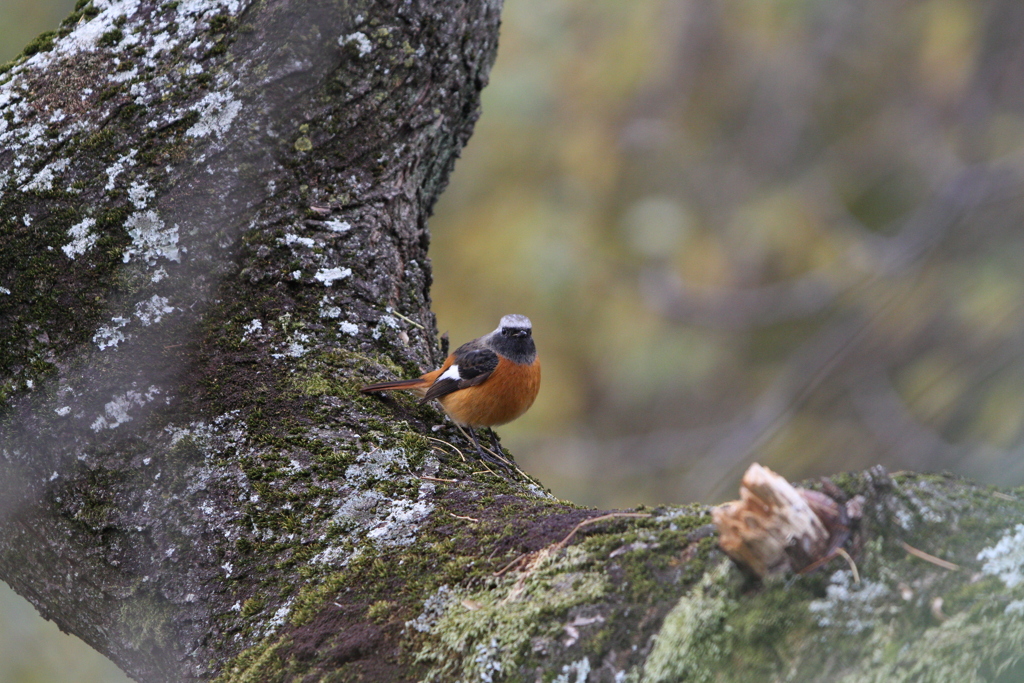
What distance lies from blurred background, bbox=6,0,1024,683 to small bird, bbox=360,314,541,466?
1.81 m

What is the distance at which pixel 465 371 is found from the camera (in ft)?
12.8

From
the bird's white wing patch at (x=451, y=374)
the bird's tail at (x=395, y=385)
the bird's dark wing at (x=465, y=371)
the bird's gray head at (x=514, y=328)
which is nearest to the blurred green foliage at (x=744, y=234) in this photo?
the bird's gray head at (x=514, y=328)

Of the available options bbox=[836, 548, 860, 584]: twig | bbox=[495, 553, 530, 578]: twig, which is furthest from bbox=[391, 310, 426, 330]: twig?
bbox=[836, 548, 860, 584]: twig

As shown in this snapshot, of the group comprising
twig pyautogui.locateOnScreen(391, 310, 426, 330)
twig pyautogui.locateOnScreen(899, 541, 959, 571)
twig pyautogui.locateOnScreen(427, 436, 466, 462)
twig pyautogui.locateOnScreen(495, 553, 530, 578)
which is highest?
twig pyautogui.locateOnScreen(391, 310, 426, 330)

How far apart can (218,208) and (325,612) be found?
165 cm

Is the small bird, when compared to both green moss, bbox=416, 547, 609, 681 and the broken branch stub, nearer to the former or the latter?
green moss, bbox=416, 547, 609, 681

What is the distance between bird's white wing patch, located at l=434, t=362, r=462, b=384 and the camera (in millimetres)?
3624

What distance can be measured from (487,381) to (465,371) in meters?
0.17

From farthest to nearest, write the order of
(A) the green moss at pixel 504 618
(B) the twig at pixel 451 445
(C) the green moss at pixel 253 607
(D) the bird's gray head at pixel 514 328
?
(D) the bird's gray head at pixel 514 328, (B) the twig at pixel 451 445, (C) the green moss at pixel 253 607, (A) the green moss at pixel 504 618

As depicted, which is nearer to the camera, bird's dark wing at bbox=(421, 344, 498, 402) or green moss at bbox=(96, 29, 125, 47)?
green moss at bbox=(96, 29, 125, 47)

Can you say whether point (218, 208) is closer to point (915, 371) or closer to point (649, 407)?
point (915, 371)

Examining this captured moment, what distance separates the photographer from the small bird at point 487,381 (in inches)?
136

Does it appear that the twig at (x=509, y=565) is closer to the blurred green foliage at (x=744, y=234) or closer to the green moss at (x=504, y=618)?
the green moss at (x=504, y=618)

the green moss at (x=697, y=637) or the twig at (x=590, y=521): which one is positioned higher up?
the twig at (x=590, y=521)
